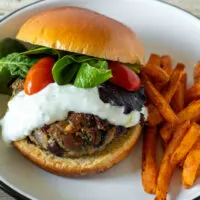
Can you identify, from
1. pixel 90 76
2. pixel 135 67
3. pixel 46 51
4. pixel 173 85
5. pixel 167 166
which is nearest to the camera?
pixel 90 76

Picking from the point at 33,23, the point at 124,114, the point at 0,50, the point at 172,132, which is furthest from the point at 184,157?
the point at 0,50

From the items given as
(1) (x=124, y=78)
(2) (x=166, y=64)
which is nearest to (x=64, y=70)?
(1) (x=124, y=78)

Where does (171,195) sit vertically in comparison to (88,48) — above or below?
below

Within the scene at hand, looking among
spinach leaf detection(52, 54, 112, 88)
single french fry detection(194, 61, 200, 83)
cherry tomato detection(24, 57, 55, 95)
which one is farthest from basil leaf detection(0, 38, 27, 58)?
single french fry detection(194, 61, 200, 83)

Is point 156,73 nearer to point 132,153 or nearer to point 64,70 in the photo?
point 132,153

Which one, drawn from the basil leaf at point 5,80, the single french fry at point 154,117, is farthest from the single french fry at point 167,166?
the basil leaf at point 5,80

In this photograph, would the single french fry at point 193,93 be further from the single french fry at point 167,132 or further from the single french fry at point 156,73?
the single french fry at point 167,132

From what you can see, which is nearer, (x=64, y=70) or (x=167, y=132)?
(x=64, y=70)

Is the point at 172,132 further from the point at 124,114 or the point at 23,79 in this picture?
the point at 23,79
